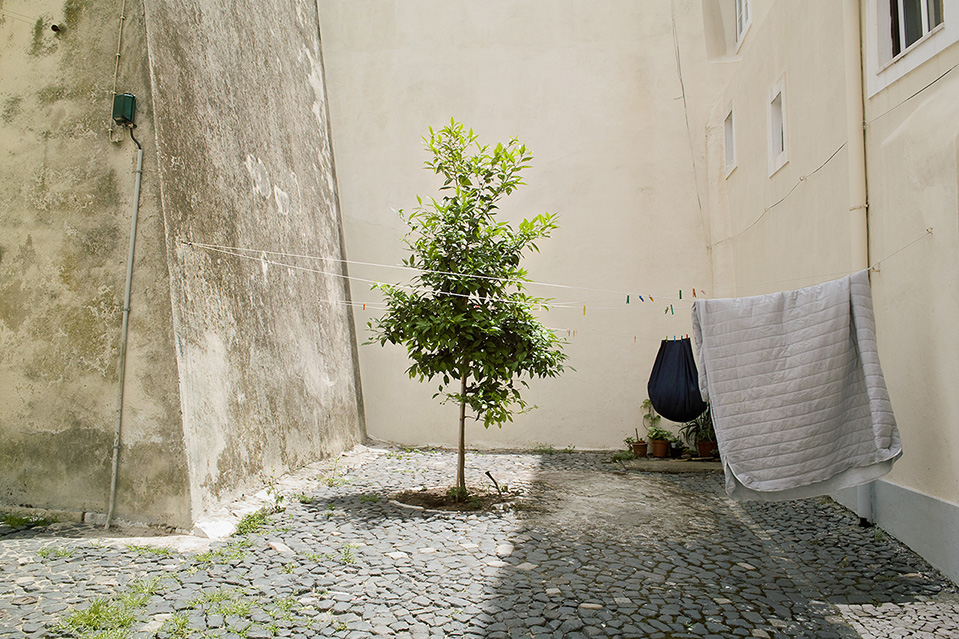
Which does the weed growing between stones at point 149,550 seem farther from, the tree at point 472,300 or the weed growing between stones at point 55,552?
the tree at point 472,300

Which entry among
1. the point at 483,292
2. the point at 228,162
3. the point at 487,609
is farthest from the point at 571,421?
the point at 487,609

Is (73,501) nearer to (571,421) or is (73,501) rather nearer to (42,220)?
(42,220)

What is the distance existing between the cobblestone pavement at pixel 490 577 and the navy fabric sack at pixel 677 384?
65.8 inches

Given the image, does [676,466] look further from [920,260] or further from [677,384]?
[920,260]

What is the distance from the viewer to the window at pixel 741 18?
310 inches

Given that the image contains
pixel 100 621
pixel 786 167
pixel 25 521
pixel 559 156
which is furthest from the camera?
pixel 559 156

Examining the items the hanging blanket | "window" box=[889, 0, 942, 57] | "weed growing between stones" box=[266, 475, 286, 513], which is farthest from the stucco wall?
"weed growing between stones" box=[266, 475, 286, 513]

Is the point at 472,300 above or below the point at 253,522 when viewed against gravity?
above

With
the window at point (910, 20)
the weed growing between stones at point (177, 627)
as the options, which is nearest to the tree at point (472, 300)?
the window at point (910, 20)

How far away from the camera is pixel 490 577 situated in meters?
4.05

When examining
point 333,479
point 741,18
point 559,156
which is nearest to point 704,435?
point 559,156

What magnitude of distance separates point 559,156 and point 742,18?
256cm

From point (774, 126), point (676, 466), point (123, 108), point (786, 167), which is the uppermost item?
point (774, 126)

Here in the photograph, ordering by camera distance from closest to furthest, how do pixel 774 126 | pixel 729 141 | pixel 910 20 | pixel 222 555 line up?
pixel 222 555, pixel 910 20, pixel 774 126, pixel 729 141
